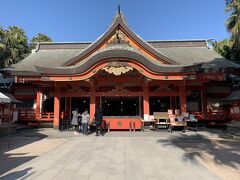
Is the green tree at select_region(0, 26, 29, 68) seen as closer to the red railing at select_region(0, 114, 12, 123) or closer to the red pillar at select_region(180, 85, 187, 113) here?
the red railing at select_region(0, 114, 12, 123)

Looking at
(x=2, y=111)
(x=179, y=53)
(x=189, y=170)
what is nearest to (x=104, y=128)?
(x=2, y=111)

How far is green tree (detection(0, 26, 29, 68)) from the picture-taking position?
2534 centimetres

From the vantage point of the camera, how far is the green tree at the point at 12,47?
25.3 m

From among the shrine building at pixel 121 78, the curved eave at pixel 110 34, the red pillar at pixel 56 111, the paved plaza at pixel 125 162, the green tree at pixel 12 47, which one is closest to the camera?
the paved plaza at pixel 125 162

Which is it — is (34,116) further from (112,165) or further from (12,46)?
(12,46)

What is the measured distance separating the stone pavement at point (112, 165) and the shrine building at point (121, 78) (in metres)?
6.37

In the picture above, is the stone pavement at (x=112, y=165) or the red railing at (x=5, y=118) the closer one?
the stone pavement at (x=112, y=165)

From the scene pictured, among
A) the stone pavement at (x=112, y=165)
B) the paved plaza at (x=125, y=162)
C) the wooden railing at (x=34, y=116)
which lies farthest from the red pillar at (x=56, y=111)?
the stone pavement at (x=112, y=165)

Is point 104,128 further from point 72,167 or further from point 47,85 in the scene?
point 72,167

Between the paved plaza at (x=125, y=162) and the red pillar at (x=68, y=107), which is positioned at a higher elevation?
the red pillar at (x=68, y=107)

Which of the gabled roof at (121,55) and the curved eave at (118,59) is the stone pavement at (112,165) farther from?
the gabled roof at (121,55)

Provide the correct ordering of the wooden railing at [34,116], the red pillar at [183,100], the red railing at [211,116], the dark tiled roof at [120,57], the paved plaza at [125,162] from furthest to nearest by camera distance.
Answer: the wooden railing at [34,116], the red railing at [211,116], the red pillar at [183,100], the dark tiled roof at [120,57], the paved plaza at [125,162]

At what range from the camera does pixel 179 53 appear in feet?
66.2

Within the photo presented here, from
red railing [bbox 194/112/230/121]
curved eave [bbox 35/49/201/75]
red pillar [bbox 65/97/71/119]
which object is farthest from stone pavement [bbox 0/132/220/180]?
red pillar [bbox 65/97/71/119]
